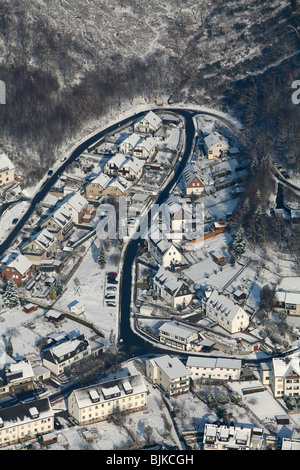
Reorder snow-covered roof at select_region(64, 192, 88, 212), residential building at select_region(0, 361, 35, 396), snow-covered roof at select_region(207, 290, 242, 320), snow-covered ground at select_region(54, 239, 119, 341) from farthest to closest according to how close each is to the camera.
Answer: snow-covered roof at select_region(64, 192, 88, 212), snow-covered ground at select_region(54, 239, 119, 341), snow-covered roof at select_region(207, 290, 242, 320), residential building at select_region(0, 361, 35, 396)

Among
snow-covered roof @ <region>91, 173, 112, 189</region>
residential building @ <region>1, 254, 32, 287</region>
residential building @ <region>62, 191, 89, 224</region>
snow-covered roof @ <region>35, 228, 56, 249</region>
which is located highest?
snow-covered roof @ <region>91, 173, 112, 189</region>

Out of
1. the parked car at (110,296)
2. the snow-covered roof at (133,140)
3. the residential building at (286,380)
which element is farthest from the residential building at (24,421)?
the snow-covered roof at (133,140)

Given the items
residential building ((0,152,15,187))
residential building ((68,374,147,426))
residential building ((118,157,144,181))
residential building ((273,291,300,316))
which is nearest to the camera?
residential building ((68,374,147,426))

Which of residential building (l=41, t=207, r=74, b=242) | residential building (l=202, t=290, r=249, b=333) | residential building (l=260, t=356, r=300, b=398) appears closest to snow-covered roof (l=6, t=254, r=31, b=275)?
residential building (l=41, t=207, r=74, b=242)

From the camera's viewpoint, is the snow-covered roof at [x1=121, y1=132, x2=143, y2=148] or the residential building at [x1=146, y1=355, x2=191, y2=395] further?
the snow-covered roof at [x1=121, y1=132, x2=143, y2=148]

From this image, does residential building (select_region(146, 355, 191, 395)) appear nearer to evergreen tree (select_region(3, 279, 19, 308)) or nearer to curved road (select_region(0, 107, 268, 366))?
curved road (select_region(0, 107, 268, 366))

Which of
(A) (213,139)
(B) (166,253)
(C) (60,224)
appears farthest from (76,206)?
(A) (213,139)

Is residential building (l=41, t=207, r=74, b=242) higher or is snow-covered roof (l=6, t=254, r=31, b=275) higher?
residential building (l=41, t=207, r=74, b=242)

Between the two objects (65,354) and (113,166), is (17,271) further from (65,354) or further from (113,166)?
(113,166)
